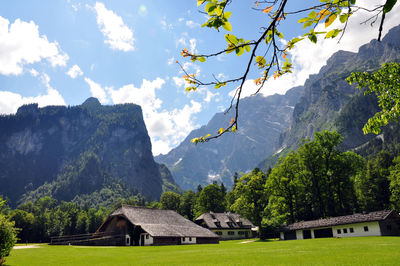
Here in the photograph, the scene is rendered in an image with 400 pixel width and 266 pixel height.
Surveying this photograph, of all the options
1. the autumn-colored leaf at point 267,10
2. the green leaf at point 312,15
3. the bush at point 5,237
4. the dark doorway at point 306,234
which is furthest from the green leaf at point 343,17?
the dark doorway at point 306,234

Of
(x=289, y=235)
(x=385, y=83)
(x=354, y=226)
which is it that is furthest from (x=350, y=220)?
(x=385, y=83)

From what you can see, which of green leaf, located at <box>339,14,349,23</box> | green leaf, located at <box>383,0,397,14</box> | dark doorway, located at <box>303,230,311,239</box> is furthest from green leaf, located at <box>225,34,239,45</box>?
dark doorway, located at <box>303,230,311,239</box>

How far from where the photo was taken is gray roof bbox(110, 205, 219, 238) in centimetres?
4991

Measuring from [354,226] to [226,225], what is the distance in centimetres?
4101

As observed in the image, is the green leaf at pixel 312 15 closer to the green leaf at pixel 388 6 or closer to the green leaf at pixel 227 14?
the green leaf at pixel 388 6

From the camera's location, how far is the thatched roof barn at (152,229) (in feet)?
158

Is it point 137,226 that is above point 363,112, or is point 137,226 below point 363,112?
below

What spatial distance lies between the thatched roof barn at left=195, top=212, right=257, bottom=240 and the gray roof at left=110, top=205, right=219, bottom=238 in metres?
12.3

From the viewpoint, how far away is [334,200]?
52.2m

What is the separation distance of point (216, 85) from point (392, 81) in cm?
1076

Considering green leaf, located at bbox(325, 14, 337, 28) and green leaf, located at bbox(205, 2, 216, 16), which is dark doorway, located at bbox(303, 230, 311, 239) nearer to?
green leaf, located at bbox(325, 14, 337, 28)

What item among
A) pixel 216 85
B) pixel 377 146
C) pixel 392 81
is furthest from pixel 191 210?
pixel 377 146

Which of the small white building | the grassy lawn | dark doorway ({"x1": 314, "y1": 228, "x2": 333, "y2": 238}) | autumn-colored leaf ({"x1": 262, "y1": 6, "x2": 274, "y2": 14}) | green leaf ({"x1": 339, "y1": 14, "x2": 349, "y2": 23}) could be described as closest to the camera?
green leaf ({"x1": 339, "y1": 14, "x2": 349, "y2": 23})

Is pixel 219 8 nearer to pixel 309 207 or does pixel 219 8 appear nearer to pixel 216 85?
pixel 216 85
